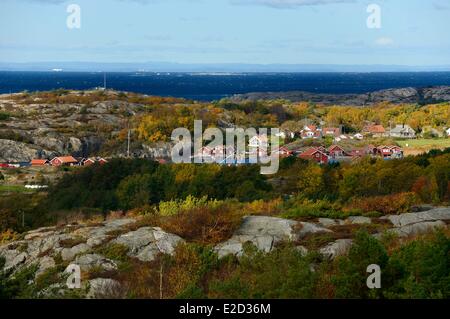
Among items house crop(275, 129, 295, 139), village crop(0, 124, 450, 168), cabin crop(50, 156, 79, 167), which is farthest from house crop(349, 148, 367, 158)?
cabin crop(50, 156, 79, 167)

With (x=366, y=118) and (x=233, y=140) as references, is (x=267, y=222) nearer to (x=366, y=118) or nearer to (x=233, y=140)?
(x=233, y=140)

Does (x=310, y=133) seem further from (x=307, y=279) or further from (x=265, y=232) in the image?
(x=307, y=279)

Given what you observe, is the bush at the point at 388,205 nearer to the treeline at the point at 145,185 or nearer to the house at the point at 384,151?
the treeline at the point at 145,185

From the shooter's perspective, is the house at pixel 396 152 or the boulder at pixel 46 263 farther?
the house at pixel 396 152

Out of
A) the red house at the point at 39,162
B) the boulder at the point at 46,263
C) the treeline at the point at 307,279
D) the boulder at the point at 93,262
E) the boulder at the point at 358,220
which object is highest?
the treeline at the point at 307,279

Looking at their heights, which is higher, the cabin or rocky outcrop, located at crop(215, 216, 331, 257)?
rocky outcrop, located at crop(215, 216, 331, 257)

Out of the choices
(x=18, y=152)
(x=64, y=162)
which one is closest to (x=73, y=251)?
(x=64, y=162)

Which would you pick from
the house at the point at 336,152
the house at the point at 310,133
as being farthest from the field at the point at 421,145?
the house at the point at 310,133

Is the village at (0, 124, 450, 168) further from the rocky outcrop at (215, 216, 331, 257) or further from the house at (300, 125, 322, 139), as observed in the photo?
the rocky outcrop at (215, 216, 331, 257)
